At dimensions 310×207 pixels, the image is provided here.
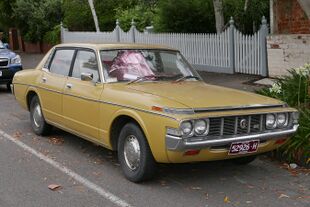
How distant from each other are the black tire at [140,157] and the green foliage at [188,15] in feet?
40.5

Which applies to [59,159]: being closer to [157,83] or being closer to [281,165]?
[157,83]

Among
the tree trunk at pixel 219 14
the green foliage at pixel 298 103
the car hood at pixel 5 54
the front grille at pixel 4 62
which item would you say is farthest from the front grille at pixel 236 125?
the tree trunk at pixel 219 14

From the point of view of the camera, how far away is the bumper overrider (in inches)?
207

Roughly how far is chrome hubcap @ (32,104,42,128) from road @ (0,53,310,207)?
730 millimetres

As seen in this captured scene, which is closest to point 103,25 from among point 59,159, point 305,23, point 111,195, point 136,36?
point 136,36

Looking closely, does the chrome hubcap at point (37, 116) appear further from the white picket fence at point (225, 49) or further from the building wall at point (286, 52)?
the building wall at point (286, 52)

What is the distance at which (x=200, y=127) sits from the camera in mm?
5387

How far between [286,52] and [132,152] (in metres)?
8.74

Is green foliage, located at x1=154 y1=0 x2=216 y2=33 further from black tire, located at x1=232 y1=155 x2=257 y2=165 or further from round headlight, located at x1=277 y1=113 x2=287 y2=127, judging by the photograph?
round headlight, located at x1=277 y1=113 x2=287 y2=127

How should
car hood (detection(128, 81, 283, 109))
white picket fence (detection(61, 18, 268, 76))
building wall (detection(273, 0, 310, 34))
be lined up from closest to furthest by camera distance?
1. car hood (detection(128, 81, 283, 109))
2. building wall (detection(273, 0, 310, 34))
3. white picket fence (detection(61, 18, 268, 76))

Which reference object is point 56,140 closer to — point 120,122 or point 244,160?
point 120,122

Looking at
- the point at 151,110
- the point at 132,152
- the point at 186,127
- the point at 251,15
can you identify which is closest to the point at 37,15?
the point at 251,15

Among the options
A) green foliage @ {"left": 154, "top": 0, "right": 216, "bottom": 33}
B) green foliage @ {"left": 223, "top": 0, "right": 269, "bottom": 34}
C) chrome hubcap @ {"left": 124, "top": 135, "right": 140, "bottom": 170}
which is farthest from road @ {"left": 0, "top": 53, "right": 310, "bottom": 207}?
green foliage @ {"left": 154, "top": 0, "right": 216, "bottom": 33}

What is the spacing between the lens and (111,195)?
5.53 metres
